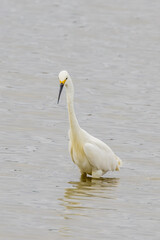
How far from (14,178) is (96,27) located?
2026 centimetres

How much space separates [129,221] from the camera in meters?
11.0

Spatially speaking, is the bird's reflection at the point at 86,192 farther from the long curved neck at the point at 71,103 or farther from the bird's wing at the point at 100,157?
the long curved neck at the point at 71,103

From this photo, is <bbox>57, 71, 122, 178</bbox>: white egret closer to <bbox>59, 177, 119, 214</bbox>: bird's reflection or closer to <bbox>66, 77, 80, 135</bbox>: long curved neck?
Answer: <bbox>66, 77, 80, 135</bbox>: long curved neck

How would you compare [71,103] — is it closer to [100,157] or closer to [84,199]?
[100,157]

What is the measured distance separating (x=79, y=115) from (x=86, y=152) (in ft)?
18.5

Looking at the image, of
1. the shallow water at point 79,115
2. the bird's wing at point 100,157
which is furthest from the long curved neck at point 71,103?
the shallow water at point 79,115

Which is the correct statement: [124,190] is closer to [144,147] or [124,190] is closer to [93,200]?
[93,200]

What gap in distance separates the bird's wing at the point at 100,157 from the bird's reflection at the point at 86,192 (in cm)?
27

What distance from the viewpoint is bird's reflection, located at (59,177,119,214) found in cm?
1176

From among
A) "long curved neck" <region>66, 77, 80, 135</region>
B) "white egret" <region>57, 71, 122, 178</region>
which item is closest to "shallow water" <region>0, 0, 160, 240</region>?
"white egret" <region>57, 71, 122, 178</region>

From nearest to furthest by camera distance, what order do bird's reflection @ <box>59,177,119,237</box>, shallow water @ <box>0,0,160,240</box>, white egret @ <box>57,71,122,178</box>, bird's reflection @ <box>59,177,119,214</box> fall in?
1. bird's reflection @ <box>59,177,119,237</box>
2. shallow water @ <box>0,0,160,240</box>
3. bird's reflection @ <box>59,177,119,214</box>
4. white egret @ <box>57,71,122,178</box>

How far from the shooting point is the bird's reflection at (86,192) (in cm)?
1176

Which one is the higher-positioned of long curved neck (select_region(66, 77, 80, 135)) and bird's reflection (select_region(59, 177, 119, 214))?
long curved neck (select_region(66, 77, 80, 135))

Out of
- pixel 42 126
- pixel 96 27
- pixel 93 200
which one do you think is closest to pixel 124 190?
pixel 93 200
